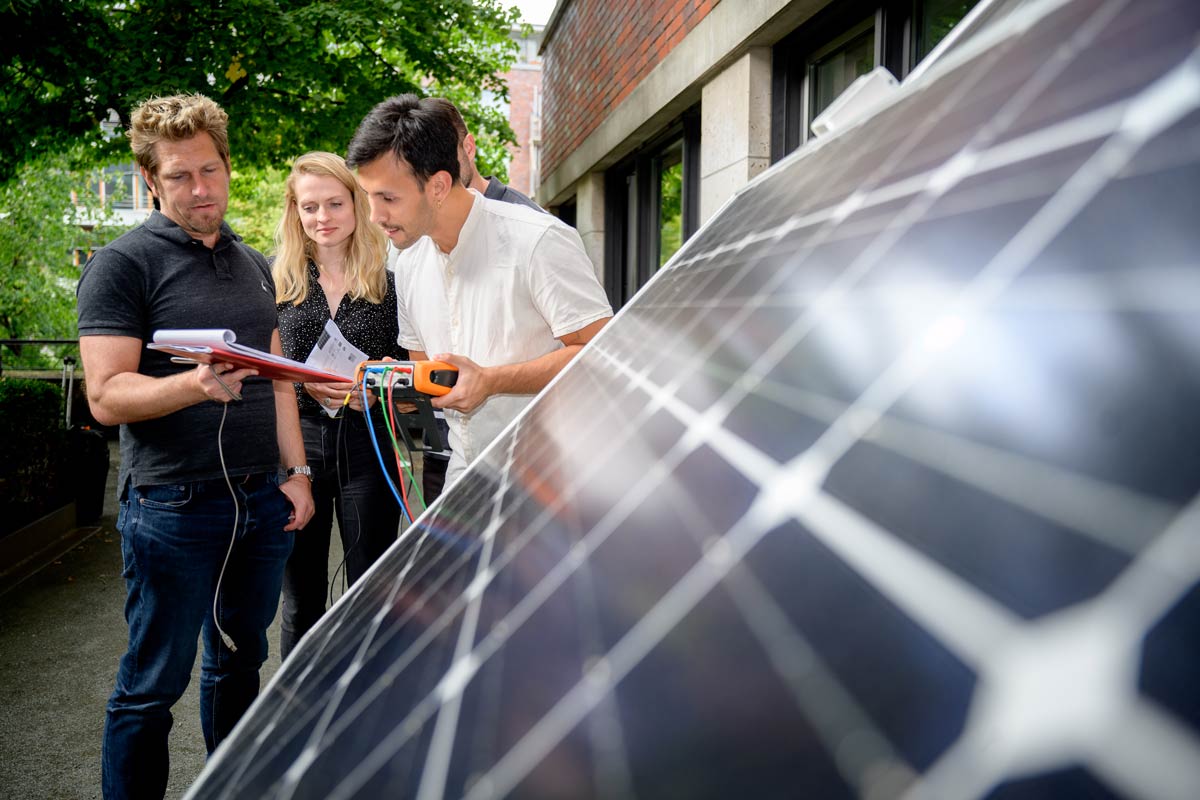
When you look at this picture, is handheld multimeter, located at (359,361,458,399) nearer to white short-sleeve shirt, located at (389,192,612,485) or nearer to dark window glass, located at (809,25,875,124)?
white short-sleeve shirt, located at (389,192,612,485)

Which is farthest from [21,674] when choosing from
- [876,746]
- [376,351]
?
[876,746]

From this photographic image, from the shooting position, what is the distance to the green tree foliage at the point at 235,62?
10086mm

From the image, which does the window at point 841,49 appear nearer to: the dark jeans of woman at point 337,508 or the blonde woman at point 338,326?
the blonde woman at point 338,326

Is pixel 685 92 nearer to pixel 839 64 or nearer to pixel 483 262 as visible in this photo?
pixel 839 64

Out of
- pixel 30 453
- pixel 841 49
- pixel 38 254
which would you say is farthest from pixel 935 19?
pixel 38 254

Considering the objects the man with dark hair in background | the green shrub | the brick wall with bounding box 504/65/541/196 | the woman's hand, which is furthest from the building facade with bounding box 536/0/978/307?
the brick wall with bounding box 504/65/541/196

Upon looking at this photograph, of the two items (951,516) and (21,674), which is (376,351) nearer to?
(21,674)

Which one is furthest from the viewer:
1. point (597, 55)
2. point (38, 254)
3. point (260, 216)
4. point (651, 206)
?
point (260, 216)

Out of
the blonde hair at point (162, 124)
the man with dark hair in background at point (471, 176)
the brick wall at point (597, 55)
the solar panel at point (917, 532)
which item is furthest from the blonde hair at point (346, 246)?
the brick wall at point (597, 55)

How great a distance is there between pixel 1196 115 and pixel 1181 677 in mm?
227

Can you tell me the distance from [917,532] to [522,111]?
41.5 meters

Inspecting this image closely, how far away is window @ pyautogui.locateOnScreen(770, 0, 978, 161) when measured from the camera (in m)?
4.88

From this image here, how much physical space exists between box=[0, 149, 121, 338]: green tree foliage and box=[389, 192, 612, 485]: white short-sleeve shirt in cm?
1597

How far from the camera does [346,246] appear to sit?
4.07m
